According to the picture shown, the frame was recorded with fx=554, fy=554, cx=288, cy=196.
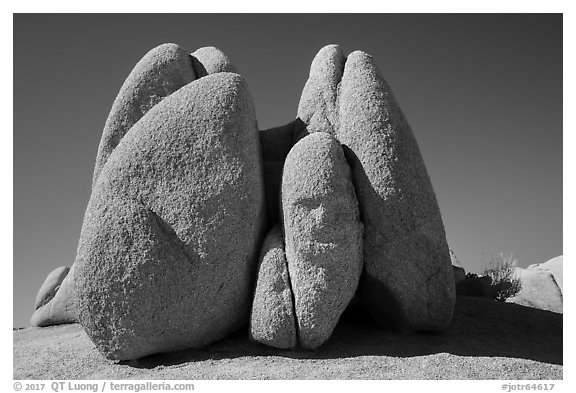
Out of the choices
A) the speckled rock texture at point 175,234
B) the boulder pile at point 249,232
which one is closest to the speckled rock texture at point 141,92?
the boulder pile at point 249,232

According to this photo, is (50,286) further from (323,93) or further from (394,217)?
(394,217)

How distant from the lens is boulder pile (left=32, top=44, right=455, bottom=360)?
7.25 m

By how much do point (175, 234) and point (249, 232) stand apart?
1004 mm

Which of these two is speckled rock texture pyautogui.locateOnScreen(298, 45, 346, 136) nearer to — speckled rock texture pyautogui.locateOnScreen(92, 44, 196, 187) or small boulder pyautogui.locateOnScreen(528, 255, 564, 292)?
speckled rock texture pyautogui.locateOnScreen(92, 44, 196, 187)

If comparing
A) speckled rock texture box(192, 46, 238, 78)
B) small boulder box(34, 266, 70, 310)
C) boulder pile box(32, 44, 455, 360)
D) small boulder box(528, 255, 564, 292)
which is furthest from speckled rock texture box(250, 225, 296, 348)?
small boulder box(528, 255, 564, 292)

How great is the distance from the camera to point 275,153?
9.51m

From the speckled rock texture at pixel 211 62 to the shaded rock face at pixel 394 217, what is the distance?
2543 mm

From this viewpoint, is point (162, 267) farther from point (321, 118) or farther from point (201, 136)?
point (321, 118)

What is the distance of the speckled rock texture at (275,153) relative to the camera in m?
8.51

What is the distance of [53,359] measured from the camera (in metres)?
8.32

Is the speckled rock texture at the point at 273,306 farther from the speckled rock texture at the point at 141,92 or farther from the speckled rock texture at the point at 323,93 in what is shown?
the speckled rock texture at the point at 141,92

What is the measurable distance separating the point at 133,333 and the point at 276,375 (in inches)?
80.3

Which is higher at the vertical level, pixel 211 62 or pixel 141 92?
pixel 211 62

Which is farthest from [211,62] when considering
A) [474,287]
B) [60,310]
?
[474,287]
